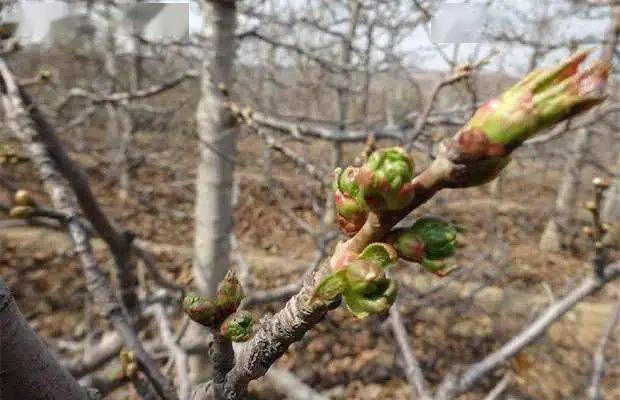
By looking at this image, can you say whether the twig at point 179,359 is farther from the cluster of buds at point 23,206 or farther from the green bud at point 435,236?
the green bud at point 435,236

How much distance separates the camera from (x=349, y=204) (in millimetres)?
486

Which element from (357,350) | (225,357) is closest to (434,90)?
(225,357)

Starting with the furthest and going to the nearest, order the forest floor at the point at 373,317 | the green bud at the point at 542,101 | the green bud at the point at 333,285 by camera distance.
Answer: the forest floor at the point at 373,317 → the green bud at the point at 333,285 → the green bud at the point at 542,101

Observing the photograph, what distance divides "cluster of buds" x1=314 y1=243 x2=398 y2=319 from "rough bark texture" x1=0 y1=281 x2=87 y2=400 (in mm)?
332

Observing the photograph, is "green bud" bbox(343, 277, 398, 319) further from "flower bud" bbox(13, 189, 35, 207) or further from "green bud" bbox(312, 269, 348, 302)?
"flower bud" bbox(13, 189, 35, 207)

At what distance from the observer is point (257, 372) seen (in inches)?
21.8

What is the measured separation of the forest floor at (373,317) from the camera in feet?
14.0

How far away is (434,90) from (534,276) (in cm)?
613

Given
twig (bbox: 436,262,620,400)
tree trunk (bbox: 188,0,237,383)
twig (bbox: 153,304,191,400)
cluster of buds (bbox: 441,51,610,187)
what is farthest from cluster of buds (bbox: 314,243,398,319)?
tree trunk (bbox: 188,0,237,383)

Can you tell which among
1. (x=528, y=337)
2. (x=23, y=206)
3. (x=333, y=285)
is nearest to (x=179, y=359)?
(x=23, y=206)

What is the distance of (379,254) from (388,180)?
9cm

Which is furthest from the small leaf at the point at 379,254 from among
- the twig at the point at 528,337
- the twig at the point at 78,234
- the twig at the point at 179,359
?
the twig at the point at 528,337

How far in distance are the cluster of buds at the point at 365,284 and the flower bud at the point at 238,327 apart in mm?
171

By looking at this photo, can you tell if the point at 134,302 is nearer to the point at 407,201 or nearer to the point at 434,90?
the point at 434,90
